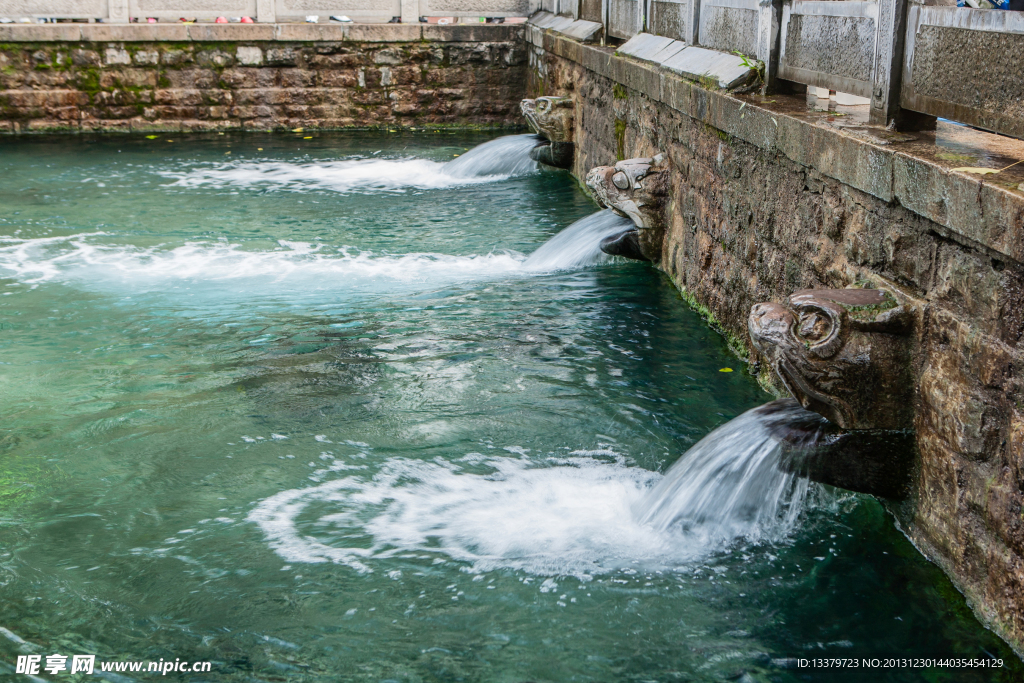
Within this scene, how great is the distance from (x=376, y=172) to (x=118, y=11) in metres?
4.76

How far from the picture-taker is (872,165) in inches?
136

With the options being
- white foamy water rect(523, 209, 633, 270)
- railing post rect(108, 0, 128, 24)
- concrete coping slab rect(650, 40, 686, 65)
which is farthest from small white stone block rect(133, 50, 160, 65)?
concrete coping slab rect(650, 40, 686, 65)

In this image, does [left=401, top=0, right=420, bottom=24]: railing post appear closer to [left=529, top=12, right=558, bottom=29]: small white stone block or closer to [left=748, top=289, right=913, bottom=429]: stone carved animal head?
[left=529, top=12, right=558, bottom=29]: small white stone block

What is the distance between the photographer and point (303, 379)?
4.98 metres

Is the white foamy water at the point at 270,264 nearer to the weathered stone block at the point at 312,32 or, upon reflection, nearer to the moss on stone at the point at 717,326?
the moss on stone at the point at 717,326

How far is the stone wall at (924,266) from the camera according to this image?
108 inches

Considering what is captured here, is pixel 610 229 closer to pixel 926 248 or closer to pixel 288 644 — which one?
pixel 926 248

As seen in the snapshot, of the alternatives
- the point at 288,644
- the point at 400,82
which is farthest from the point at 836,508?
the point at 400,82

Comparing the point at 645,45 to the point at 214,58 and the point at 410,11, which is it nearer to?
the point at 410,11

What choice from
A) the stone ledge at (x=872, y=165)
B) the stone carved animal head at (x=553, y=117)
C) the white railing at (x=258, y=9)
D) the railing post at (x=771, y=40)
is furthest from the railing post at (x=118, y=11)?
the railing post at (x=771, y=40)

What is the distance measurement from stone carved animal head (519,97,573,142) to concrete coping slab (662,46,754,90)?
13.0 ft

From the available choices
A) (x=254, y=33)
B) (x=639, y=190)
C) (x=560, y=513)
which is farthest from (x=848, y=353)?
(x=254, y=33)

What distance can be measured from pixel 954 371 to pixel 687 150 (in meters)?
3.34

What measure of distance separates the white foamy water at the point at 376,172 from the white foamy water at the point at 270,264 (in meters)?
2.66
